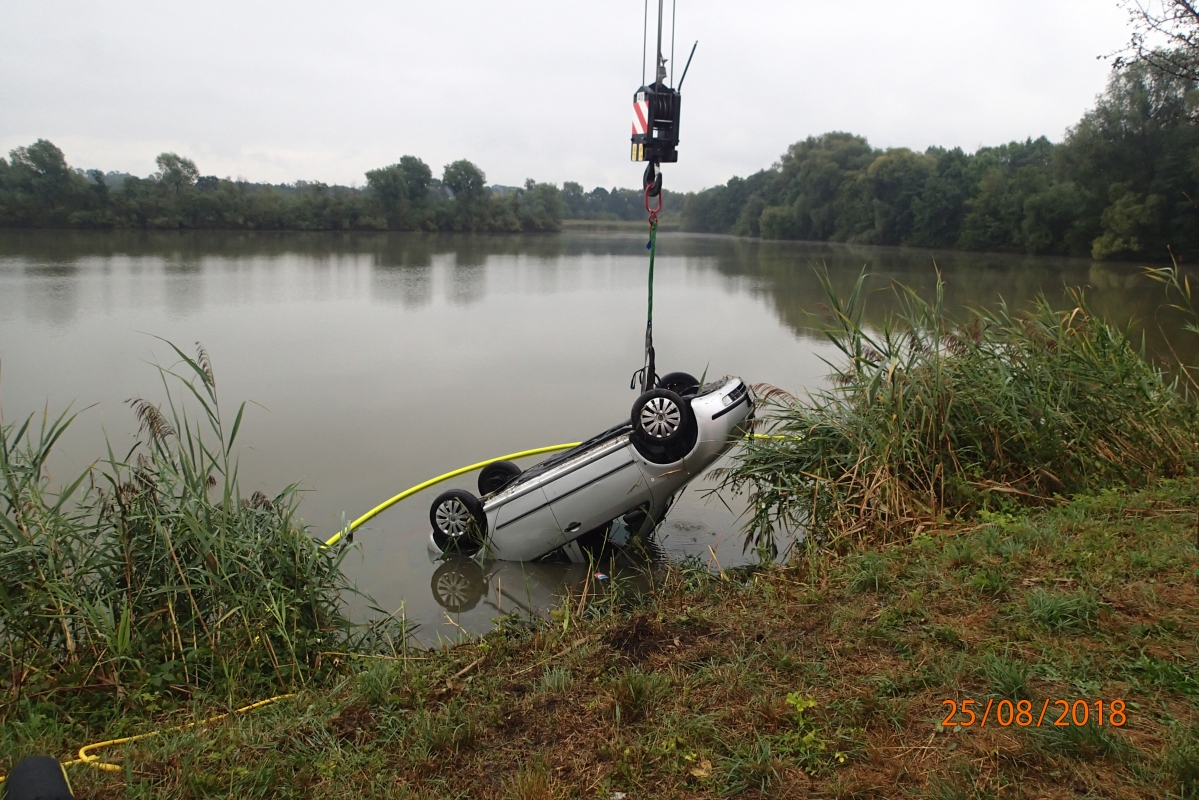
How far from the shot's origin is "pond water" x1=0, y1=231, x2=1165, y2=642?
764 cm

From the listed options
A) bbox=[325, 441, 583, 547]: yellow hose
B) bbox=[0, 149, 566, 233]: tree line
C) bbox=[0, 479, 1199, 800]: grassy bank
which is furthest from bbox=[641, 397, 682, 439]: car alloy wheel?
bbox=[0, 149, 566, 233]: tree line

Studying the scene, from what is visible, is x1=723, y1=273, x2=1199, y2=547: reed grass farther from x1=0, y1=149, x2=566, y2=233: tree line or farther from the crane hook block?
x1=0, y1=149, x2=566, y2=233: tree line

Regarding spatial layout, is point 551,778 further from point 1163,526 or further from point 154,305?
point 154,305

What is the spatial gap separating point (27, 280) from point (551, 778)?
2739 centimetres

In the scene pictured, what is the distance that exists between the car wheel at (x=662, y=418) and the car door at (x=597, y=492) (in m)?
0.21

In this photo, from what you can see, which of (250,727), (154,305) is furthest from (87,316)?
(250,727)

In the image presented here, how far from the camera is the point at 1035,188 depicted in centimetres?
4591

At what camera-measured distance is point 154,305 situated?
20625 mm

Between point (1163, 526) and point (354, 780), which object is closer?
point (354, 780)

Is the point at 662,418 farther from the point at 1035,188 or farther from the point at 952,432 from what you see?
the point at 1035,188

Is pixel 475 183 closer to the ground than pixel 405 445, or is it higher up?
higher up

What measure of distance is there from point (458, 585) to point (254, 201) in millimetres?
60340

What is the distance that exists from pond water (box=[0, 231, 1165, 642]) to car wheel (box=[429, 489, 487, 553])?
0.80 ft

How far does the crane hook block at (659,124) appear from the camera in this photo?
242 inches
